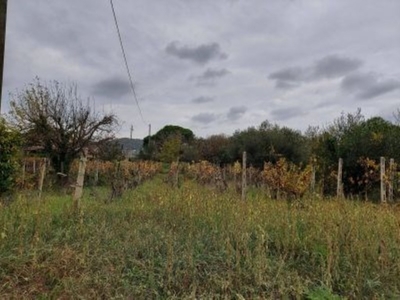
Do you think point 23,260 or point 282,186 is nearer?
point 23,260

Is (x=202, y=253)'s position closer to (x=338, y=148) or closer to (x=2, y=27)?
(x=2, y=27)

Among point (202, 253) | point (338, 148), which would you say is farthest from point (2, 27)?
point (338, 148)

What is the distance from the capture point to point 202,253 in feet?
16.8

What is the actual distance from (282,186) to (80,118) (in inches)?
549

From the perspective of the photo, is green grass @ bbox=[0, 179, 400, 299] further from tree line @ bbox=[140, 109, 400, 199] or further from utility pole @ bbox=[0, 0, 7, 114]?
tree line @ bbox=[140, 109, 400, 199]

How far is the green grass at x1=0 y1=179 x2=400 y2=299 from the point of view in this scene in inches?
171

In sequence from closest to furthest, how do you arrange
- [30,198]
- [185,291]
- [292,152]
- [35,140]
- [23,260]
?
[185,291] → [23,260] → [30,198] → [35,140] → [292,152]

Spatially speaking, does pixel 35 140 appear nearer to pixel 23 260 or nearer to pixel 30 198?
pixel 30 198

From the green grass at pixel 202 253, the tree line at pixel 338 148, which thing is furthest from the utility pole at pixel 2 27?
the tree line at pixel 338 148

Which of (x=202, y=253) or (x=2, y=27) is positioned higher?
(x=2, y=27)

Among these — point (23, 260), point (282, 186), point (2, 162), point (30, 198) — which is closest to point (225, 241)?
point (23, 260)

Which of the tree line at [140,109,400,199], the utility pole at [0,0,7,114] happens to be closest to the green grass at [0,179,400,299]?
the utility pole at [0,0,7,114]

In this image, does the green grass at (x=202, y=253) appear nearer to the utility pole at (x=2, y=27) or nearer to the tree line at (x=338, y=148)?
the utility pole at (x=2, y=27)

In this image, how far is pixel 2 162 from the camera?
13539 mm
